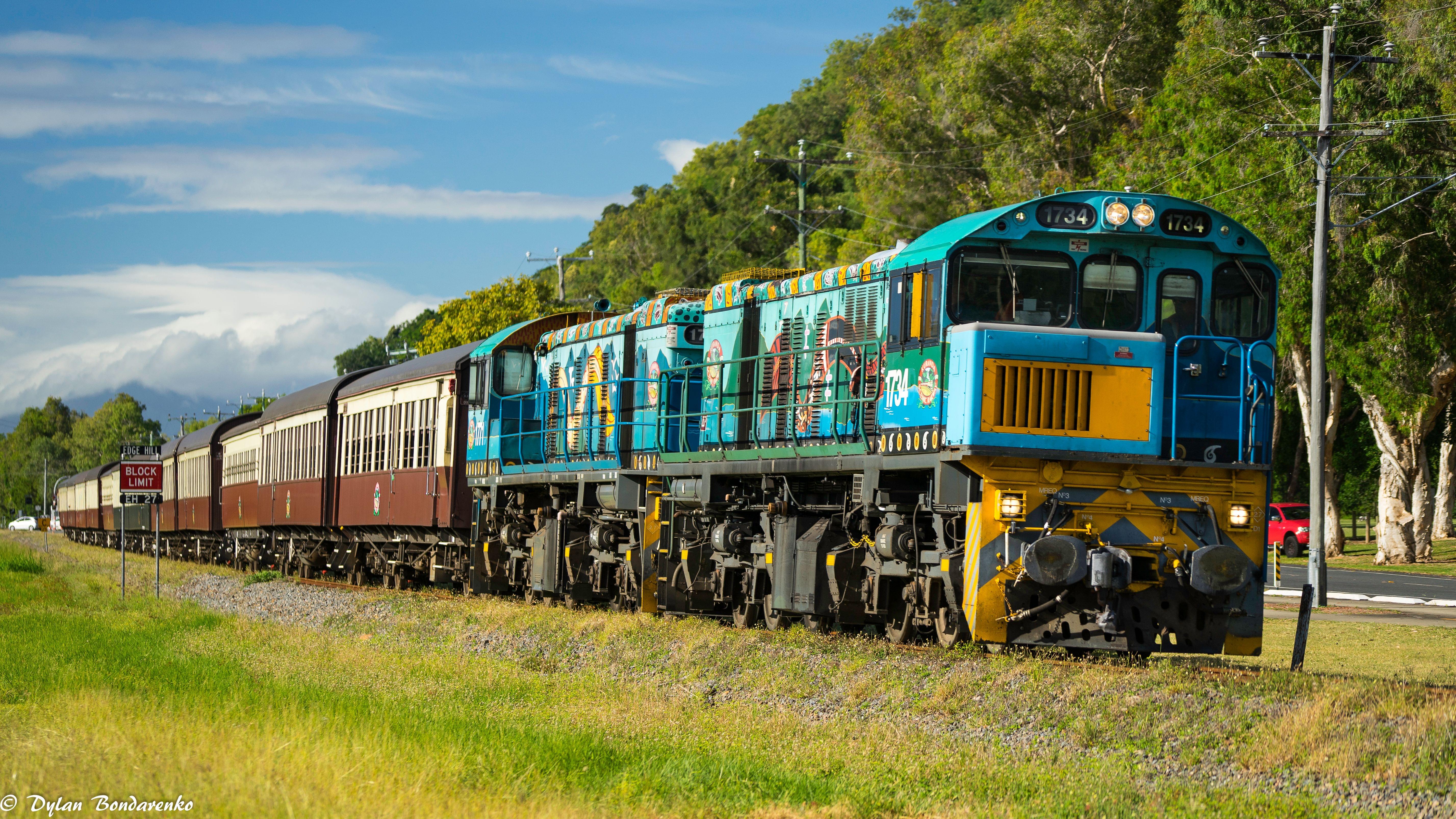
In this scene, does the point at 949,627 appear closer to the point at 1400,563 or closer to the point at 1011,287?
the point at 1011,287

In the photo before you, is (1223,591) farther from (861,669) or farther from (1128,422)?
(861,669)

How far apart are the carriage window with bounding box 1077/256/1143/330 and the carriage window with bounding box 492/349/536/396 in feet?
37.7

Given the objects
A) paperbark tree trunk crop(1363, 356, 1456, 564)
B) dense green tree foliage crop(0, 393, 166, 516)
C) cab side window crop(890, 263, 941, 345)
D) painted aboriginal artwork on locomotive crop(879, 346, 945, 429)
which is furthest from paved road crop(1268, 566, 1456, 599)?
dense green tree foliage crop(0, 393, 166, 516)

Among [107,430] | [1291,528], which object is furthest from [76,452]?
[1291,528]

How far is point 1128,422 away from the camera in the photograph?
12180 mm

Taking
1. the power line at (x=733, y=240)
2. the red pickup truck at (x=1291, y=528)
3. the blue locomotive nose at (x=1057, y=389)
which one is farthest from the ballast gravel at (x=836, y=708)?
the power line at (x=733, y=240)

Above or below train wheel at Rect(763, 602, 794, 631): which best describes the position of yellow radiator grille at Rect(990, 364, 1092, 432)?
above

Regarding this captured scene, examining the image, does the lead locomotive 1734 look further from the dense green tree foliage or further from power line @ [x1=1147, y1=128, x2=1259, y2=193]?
the dense green tree foliage

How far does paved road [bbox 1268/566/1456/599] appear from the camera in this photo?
29.6 metres

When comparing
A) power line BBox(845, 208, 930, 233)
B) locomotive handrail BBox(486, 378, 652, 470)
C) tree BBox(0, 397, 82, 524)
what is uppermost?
power line BBox(845, 208, 930, 233)

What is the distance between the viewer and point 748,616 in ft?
53.7

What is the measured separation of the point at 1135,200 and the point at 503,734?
7.25 m

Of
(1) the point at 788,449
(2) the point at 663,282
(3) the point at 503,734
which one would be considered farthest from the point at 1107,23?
(2) the point at 663,282

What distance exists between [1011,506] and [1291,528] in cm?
3731
